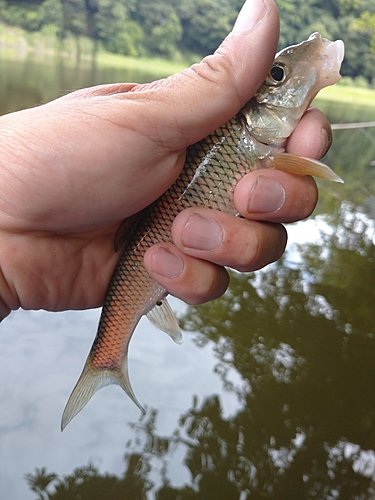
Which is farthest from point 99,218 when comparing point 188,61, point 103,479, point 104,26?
point 104,26

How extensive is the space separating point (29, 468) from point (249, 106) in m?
3.45

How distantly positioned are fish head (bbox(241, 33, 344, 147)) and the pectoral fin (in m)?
→ 1.02

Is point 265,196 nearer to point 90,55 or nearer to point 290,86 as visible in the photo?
point 290,86

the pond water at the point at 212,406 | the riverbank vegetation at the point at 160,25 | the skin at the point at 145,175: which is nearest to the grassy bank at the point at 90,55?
the riverbank vegetation at the point at 160,25

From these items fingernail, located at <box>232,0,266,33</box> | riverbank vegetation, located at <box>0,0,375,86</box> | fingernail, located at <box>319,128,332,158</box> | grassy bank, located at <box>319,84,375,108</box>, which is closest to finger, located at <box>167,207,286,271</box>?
fingernail, located at <box>319,128,332,158</box>

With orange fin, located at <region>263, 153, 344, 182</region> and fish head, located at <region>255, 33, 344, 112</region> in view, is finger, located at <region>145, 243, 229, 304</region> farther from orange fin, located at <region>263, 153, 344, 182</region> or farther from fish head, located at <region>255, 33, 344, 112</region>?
fish head, located at <region>255, 33, 344, 112</region>

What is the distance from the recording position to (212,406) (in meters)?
4.42

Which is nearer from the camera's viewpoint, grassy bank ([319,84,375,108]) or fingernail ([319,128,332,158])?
fingernail ([319,128,332,158])

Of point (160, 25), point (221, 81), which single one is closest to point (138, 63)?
point (160, 25)

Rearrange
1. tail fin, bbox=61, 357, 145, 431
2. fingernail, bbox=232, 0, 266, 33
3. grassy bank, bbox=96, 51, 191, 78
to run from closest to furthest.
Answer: fingernail, bbox=232, 0, 266, 33, tail fin, bbox=61, 357, 145, 431, grassy bank, bbox=96, 51, 191, 78

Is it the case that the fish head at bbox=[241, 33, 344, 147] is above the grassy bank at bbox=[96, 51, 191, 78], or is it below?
above

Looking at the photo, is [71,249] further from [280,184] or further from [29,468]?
[29,468]

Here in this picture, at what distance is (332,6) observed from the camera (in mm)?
34469

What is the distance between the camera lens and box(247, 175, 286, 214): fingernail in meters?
1.86
